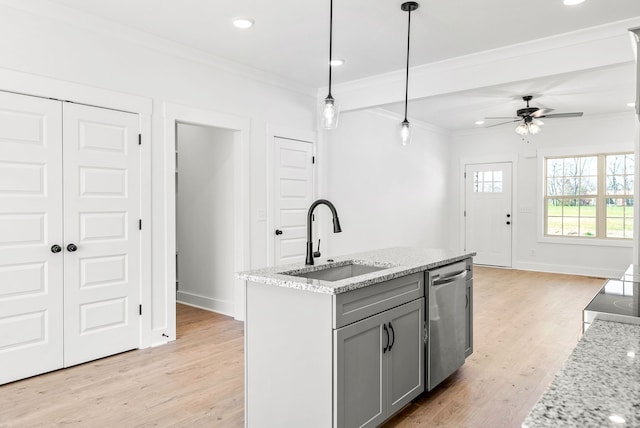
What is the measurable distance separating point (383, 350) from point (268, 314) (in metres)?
0.62

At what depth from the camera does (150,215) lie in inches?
147

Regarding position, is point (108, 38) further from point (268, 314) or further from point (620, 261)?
point (620, 261)

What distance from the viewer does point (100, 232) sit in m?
3.41

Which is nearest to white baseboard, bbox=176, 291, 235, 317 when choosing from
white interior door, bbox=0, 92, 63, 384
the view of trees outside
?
white interior door, bbox=0, 92, 63, 384

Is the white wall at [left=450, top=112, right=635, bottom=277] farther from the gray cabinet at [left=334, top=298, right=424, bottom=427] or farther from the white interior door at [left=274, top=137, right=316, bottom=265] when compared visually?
the gray cabinet at [left=334, top=298, right=424, bottom=427]

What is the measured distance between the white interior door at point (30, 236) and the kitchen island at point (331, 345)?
5.99 feet

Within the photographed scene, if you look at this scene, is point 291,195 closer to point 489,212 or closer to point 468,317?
point 468,317

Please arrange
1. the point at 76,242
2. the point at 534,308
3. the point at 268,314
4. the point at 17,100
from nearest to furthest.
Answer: the point at 268,314, the point at 17,100, the point at 76,242, the point at 534,308

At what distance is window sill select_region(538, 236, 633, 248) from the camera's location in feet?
22.6

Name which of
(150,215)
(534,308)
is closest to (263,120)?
(150,215)

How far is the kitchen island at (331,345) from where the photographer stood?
1.93 meters

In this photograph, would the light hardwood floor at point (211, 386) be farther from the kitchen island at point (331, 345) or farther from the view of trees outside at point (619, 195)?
the view of trees outside at point (619, 195)

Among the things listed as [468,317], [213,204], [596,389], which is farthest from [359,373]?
[213,204]

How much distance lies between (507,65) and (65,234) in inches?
159
